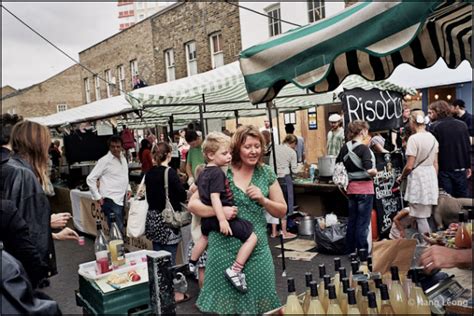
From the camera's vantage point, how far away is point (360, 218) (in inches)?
223

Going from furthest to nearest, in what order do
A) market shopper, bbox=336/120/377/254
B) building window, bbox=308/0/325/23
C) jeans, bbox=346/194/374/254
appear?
building window, bbox=308/0/325/23 < jeans, bbox=346/194/374/254 < market shopper, bbox=336/120/377/254

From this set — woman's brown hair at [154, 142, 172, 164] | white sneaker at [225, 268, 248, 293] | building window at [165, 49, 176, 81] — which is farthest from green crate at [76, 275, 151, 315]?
building window at [165, 49, 176, 81]

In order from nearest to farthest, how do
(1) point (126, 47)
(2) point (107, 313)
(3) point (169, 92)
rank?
(2) point (107, 313) < (3) point (169, 92) < (1) point (126, 47)

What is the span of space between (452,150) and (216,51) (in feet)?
40.0

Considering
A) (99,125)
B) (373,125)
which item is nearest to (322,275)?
(373,125)

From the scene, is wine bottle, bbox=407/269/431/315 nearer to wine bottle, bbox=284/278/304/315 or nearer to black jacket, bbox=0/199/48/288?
wine bottle, bbox=284/278/304/315

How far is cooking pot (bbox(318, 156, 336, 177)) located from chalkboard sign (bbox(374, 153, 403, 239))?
3.14ft

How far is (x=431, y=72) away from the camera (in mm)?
9070

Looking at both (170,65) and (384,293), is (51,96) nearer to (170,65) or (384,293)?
(170,65)

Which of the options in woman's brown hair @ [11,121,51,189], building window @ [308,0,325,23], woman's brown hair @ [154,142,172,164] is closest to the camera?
woman's brown hair @ [11,121,51,189]

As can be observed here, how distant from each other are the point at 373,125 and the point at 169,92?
364cm

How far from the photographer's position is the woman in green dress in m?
2.90

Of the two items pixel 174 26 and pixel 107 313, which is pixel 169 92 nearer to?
pixel 107 313

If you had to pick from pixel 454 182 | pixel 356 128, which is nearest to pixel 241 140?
pixel 356 128
